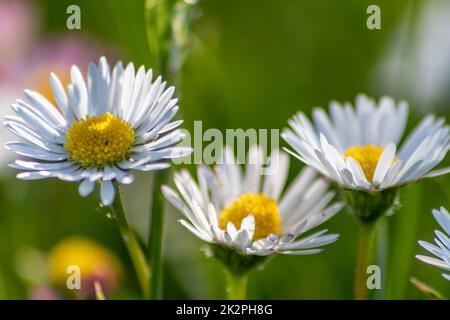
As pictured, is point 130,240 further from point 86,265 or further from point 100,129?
point 86,265

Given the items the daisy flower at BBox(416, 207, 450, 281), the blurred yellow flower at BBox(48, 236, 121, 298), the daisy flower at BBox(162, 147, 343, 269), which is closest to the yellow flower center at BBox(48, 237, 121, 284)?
the blurred yellow flower at BBox(48, 236, 121, 298)

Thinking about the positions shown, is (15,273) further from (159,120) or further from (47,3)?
(47,3)

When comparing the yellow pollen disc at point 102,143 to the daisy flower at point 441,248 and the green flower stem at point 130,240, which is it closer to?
the green flower stem at point 130,240

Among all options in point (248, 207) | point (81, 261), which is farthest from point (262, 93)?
point (248, 207)

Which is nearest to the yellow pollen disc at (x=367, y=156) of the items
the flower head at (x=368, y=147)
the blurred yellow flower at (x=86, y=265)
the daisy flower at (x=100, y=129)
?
the flower head at (x=368, y=147)

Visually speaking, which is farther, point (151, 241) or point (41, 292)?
point (41, 292)
